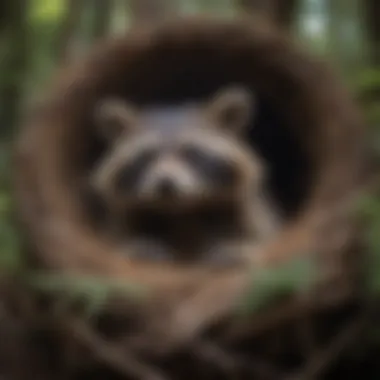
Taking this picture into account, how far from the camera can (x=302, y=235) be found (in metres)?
1.47

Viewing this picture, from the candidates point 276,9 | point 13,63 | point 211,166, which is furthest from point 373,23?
point 13,63

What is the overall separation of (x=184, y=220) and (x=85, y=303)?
19.7 inches

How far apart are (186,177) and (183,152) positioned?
0.10 meters

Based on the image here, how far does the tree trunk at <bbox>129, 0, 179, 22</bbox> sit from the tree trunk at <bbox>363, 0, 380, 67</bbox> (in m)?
0.32

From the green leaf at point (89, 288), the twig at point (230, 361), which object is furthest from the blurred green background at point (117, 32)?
the twig at point (230, 361)

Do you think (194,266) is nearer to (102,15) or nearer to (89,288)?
(89,288)

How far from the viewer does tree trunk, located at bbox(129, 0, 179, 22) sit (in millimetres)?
1943

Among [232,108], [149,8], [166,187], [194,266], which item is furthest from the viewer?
[149,8]

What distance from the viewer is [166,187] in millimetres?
1734

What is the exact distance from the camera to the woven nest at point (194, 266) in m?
1.36

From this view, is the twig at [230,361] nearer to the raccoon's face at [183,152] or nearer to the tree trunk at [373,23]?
the raccoon's face at [183,152]

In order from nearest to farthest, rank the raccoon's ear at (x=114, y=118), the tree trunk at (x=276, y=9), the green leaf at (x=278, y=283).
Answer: the green leaf at (x=278, y=283) < the raccoon's ear at (x=114, y=118) < the tree trunk at (x=276, y=9)

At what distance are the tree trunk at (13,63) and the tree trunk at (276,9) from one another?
36 cm

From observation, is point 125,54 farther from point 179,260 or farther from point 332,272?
point 332,272
